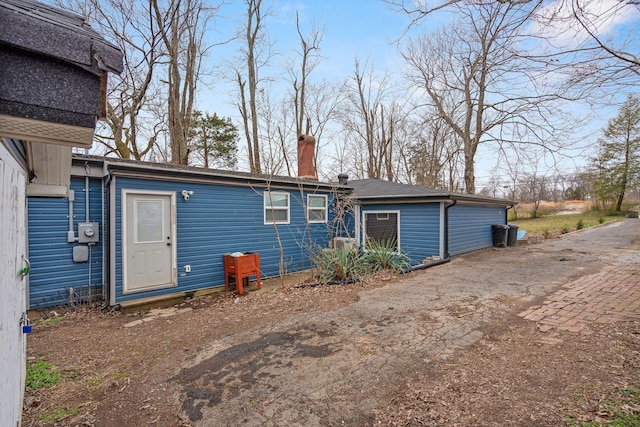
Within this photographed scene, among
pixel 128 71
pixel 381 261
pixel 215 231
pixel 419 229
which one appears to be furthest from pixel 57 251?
pixel 419 229

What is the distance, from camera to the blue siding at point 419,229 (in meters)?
9.31

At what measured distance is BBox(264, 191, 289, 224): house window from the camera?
852 cm

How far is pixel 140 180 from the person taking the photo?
618cm

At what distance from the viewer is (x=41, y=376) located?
127 inches

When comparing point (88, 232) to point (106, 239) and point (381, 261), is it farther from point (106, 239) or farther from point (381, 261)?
point (381, 261)

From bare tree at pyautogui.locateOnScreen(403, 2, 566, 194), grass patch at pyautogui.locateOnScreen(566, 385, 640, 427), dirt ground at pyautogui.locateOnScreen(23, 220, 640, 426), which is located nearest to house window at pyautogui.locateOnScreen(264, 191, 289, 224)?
dirt ground at pyautogui.locateOnScreen(23, 220, 640, 426)

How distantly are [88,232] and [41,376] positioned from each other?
327cm

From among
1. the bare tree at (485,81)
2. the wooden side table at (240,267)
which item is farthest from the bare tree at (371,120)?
the wooden side table at (240,267)

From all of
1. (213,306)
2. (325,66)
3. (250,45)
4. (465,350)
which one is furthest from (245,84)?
(465,350)

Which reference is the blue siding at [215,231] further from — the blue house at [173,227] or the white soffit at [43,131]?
the white soffit at [43,131]

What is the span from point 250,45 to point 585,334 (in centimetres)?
1696

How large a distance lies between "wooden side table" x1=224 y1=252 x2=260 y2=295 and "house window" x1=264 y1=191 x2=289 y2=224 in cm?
134

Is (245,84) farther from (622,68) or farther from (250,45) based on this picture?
(622,68)

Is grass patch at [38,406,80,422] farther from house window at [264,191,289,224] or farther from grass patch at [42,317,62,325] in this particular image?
house window at [264,191,289,224]
